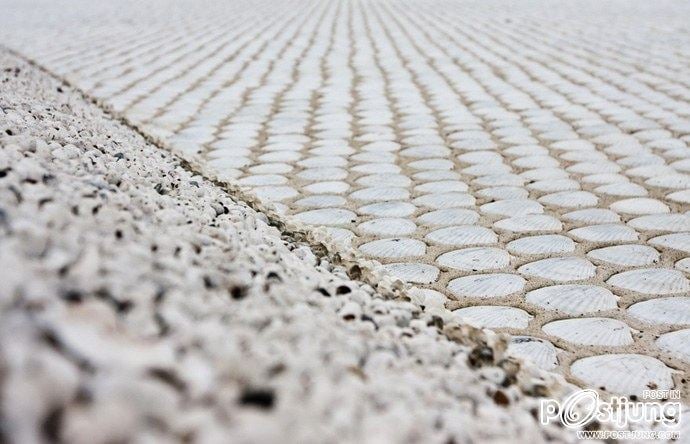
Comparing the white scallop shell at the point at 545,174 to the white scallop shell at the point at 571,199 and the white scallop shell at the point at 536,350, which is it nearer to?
the white scallop shell at the point at 571,199

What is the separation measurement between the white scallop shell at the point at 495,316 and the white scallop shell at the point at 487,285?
0.32 ft

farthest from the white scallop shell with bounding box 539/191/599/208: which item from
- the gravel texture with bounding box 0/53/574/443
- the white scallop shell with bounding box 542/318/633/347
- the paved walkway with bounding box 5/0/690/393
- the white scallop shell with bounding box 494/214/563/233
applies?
the gravel texture with bounding box 0/53/574/443

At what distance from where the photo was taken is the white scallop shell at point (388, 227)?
2.82m

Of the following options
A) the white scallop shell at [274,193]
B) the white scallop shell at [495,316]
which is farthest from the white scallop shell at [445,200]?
the white scallop shell at [495,316]

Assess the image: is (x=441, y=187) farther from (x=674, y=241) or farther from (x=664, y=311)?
(x=664, y=311)

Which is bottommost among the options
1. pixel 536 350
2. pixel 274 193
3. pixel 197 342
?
pixel 274 193

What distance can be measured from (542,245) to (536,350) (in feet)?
2.58

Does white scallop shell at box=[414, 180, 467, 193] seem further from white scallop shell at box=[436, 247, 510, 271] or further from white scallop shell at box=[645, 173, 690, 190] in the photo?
white scallop shell at box=[645, 173, 690, 190]

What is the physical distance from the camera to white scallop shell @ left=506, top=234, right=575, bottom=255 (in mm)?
2611

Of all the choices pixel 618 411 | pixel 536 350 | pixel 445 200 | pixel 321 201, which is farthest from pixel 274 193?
pixel 618 411

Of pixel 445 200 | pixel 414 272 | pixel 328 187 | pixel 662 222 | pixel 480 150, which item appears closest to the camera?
pixel 414 272

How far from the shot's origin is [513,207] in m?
3.08

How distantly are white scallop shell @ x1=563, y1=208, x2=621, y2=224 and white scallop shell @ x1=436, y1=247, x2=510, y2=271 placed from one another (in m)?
0.50

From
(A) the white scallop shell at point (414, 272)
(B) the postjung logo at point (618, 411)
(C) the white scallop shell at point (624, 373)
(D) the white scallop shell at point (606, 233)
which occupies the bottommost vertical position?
(A) the white scallop shell at point (414, 272)
